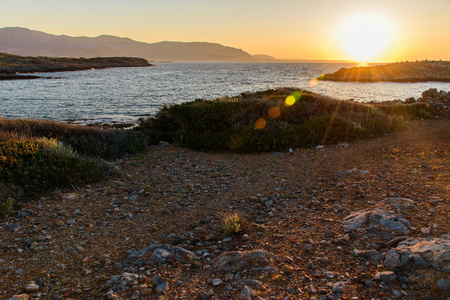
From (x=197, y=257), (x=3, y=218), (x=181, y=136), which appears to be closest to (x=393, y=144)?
(x=181, y=136)

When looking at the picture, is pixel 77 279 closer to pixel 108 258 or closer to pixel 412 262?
pixel 108 258

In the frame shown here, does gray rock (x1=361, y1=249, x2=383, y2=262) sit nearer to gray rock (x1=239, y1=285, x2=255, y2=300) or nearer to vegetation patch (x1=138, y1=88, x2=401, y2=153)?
gray rock (x1=239, y1=285, x2=255, y2=300)

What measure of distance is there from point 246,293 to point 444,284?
2215 millimetres

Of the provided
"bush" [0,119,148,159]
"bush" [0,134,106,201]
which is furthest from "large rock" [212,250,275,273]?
"bush" [0,119,148,159]

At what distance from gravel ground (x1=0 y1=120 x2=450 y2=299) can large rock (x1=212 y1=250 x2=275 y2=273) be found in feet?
0.32

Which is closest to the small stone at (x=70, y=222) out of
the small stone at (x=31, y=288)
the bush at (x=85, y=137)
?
the small stone at (x=31, y=288)

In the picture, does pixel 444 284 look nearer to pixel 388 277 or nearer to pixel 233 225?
pixel 388 277

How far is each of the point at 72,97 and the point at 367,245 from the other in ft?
122

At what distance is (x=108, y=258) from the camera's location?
4375 millimetres

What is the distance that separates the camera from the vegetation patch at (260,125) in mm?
10625

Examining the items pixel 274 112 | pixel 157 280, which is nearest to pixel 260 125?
pixel 274 112

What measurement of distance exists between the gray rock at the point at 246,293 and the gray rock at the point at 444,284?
2093mm

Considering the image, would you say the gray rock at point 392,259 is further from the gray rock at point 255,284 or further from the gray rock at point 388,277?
the gray rock at point 255,284

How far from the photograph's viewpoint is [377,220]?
484 centimetres
